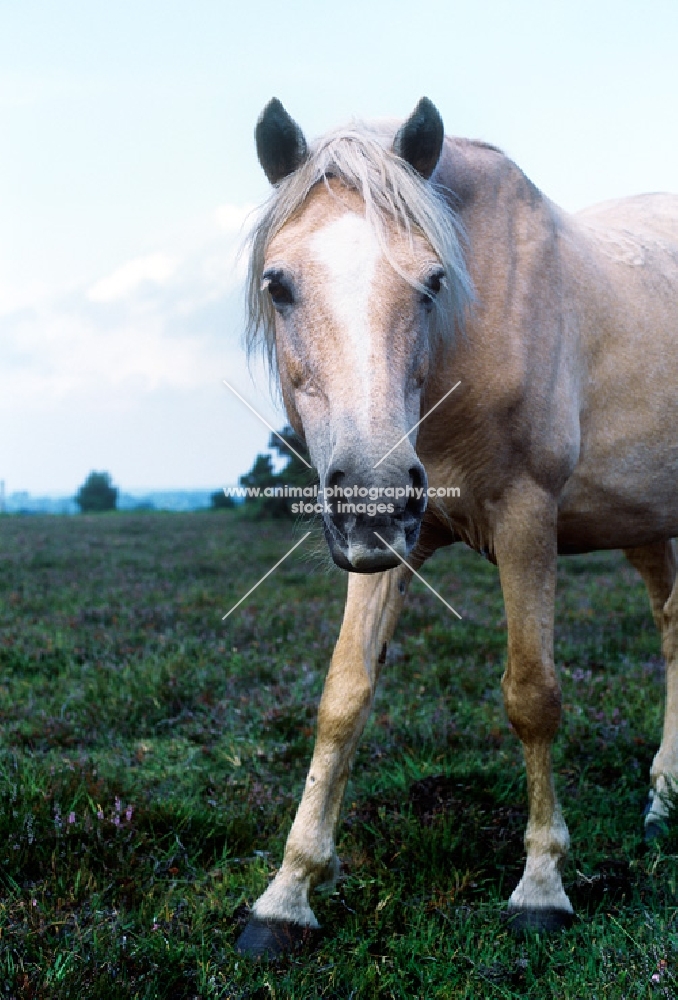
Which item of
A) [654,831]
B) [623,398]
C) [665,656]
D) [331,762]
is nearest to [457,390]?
[623,398]

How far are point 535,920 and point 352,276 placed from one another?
2364mm

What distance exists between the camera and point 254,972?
9.05 ft

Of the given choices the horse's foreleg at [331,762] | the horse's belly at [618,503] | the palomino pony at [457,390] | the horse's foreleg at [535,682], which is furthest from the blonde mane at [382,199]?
the horse's foreleg at [331,762]

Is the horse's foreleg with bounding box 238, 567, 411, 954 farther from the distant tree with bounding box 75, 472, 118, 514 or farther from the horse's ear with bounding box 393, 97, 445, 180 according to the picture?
the distant tree with bounding box 75, 472, 118, 514

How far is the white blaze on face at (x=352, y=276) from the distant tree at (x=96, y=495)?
107 feet

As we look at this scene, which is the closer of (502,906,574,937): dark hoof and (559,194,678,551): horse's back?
(502,906,574,937): dark hoof

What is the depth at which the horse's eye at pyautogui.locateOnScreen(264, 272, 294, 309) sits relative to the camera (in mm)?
2676

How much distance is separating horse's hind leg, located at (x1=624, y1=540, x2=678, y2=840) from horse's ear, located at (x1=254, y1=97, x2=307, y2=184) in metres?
3.07

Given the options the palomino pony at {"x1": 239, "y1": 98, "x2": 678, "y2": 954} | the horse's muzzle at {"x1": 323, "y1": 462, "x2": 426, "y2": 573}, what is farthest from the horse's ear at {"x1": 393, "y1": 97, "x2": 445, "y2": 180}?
the horse's muzzle at {"x1": 323, "y1": 462, "x2": 426, "y2": 573}

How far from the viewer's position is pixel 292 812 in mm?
3863

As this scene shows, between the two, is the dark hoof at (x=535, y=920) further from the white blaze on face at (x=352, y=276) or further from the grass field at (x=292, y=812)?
the white blaze on face at (x=352, y=276)

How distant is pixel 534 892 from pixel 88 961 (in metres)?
1.62

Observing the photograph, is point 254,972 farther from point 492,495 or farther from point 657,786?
point 657,786

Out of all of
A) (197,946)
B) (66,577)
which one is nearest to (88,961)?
(197,946)
